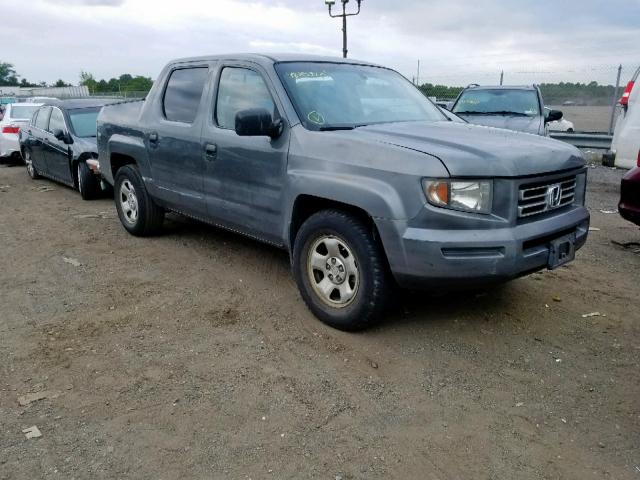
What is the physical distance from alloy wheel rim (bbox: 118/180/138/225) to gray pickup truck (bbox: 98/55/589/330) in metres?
0.89

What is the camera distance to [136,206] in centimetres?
620

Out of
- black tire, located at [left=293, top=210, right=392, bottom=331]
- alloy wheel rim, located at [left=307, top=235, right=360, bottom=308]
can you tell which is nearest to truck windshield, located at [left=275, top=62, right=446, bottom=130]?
black tire, located at [left=293, top=210, right=392, bottom=331]

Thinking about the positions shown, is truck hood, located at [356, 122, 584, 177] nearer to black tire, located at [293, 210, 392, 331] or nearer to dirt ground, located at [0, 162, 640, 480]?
black tire, located at [293, 210, 392, 331]

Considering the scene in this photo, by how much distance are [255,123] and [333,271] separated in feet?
3.74

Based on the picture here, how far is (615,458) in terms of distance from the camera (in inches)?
103

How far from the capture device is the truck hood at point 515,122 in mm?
9242

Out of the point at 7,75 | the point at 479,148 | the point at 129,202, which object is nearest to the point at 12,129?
the point at 129,202

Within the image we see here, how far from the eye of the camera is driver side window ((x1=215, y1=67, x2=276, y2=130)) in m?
4.38

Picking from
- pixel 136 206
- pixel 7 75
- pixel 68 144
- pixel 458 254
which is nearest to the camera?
pixel 458 254

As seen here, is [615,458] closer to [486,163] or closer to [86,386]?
[486,163]

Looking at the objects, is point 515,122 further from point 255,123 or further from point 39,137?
point 39,137

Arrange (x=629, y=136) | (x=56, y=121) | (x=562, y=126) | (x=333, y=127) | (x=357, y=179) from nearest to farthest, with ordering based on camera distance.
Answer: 1. (x=357, y=179)
2. (x=333, y=127)
3. (x=629, y=136)
4. (x=56, y=121)
5. (x=562, y=126)

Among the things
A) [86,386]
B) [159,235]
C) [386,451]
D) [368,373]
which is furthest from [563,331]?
[159,235]

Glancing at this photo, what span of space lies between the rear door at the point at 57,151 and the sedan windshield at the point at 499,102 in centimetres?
698
